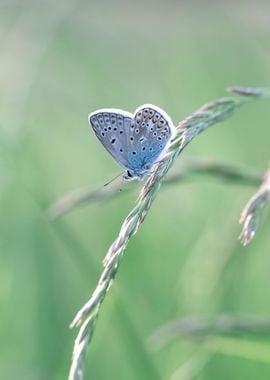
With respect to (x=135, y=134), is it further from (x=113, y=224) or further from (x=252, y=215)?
(x=113, y=224)

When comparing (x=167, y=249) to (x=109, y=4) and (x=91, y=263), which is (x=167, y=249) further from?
(x=109, y=4)

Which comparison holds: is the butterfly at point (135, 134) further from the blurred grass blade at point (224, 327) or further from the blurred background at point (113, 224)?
the blurred grass blade at point (224, 327)

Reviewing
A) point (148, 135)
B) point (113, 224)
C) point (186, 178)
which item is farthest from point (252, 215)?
point (113, 224)

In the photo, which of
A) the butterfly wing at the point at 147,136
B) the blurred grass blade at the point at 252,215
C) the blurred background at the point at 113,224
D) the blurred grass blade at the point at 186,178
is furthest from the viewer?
the blurred background at the point at 113,224

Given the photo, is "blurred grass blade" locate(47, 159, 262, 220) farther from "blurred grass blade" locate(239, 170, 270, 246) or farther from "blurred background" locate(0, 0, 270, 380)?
"blurred grass blade" locate(239, 170, 270, 246)

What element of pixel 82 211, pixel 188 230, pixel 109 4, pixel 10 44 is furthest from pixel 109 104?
pixel 109 4

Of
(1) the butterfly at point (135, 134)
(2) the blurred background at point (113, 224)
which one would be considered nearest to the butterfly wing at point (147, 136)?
(1) the butterfly at point (135, 134)

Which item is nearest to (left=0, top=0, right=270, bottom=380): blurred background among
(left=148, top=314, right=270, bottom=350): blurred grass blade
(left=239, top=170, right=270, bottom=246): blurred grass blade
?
(left=148, top=314, right=270, bottom=350): blurred grass blade
